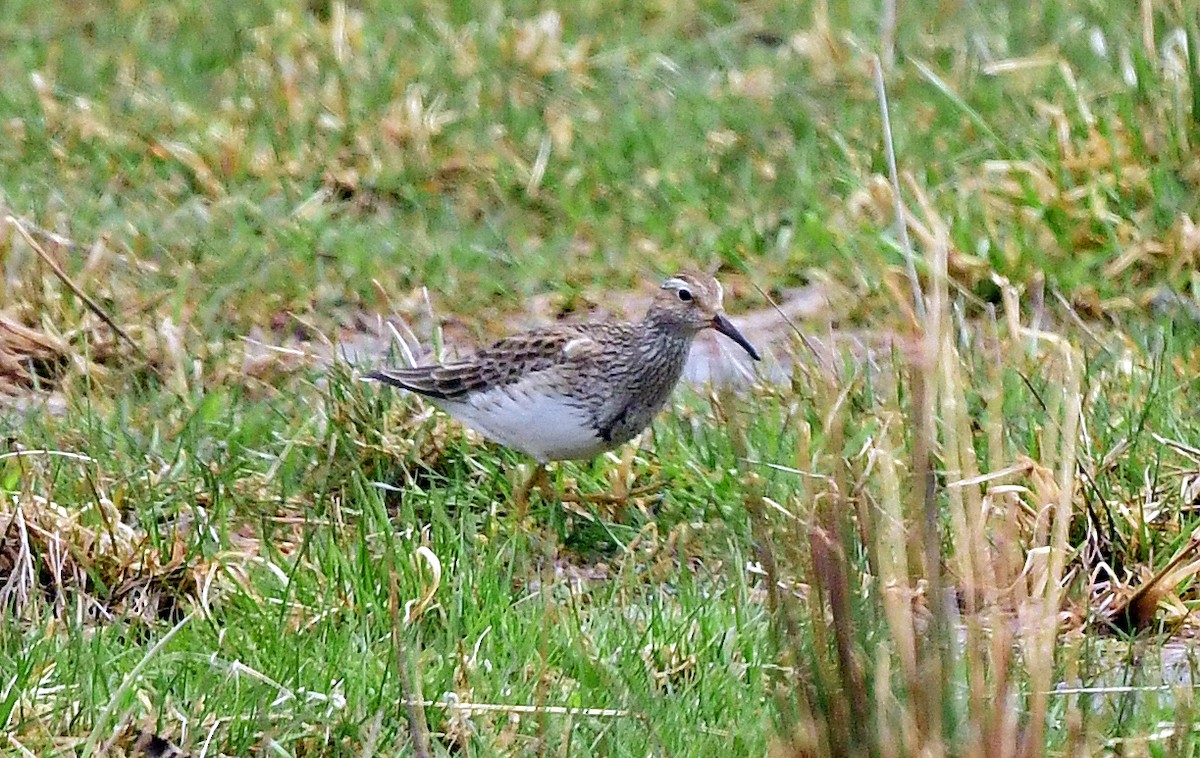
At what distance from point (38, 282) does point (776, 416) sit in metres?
2.34

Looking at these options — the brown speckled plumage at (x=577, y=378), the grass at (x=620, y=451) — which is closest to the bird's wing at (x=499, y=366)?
the brown speckled plumage at (x=577, y=378)

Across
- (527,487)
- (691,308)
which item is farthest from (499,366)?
(691,308)

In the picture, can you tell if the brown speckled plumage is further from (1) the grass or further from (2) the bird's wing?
(1) the grass

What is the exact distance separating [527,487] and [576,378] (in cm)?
34

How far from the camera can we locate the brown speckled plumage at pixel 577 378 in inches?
208

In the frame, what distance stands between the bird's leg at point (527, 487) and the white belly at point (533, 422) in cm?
5

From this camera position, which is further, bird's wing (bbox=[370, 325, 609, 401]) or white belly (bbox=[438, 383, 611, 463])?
bird's wing (bbox=[370, 325, 609, 401])

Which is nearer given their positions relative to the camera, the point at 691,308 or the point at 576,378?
the point at 576,378

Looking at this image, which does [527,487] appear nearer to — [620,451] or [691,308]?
[620,451]

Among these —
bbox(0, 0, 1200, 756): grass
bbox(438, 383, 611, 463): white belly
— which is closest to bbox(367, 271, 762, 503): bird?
bbox(438, 383, 611, 463): white belly

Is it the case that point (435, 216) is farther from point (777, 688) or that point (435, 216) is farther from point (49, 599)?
point (777, 688)

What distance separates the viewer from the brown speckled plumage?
208 inches

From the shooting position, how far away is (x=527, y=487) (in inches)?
208

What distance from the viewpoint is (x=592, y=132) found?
7.90 meters
